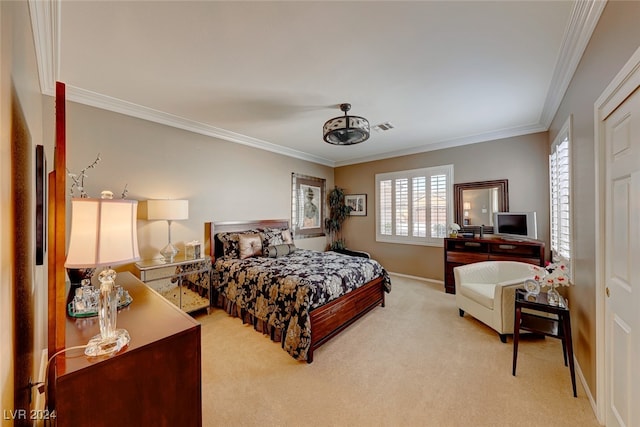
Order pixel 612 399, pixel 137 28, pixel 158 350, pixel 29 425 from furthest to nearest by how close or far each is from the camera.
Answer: pixel 137 28 → pixel 612 399 → pixel 29 425 → pixel 158 350

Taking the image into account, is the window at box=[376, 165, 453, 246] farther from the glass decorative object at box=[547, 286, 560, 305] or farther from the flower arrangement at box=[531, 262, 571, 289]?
the glass decorative object at box=[547, 286, 560, 305]

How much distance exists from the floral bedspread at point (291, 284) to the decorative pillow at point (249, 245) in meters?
0.14

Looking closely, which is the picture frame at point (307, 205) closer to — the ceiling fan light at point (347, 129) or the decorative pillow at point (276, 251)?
the decorative pillow at point (276, 251)

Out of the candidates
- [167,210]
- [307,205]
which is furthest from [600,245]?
[307,205]

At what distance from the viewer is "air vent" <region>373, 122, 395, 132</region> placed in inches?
146

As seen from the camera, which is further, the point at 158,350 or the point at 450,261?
the point at 450,261

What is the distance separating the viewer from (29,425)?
4.26 ft

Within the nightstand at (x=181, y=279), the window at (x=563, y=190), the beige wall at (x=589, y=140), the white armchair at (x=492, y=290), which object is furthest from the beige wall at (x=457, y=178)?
the nightstand at (x=181, y=279)

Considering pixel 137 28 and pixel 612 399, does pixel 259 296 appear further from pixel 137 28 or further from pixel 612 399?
pixel 612 399

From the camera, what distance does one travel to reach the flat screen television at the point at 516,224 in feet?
11.9

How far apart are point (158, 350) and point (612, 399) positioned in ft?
8.56

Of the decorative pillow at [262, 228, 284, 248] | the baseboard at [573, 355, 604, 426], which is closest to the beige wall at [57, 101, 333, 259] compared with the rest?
the decorative pillow at [262, 228, 284, 248]

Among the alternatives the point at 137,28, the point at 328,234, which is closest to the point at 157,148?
the point at 137,28

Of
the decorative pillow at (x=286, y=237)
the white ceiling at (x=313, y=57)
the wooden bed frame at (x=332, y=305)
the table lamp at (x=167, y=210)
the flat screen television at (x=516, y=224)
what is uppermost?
the white ceiling at (x=313, y=57)
